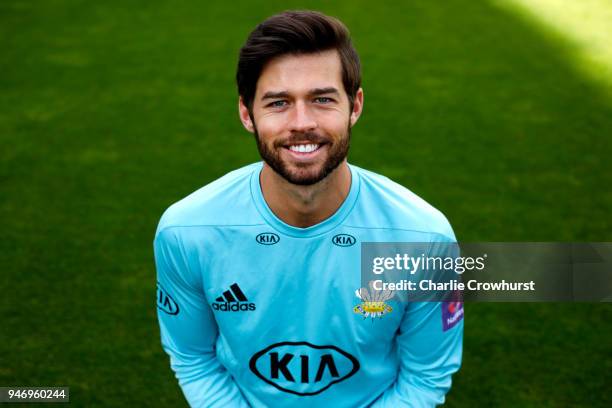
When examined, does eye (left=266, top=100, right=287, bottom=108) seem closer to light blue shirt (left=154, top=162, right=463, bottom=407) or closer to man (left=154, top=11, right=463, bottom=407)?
man (left=154, top=11, right=463, bottom=407)

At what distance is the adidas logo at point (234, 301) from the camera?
6.22 feet

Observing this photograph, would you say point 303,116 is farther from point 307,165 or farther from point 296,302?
point 296,302

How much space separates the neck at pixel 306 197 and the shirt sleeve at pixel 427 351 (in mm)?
368

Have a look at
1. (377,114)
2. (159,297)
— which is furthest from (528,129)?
(159,297)

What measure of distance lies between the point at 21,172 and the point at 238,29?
2655 millimetres

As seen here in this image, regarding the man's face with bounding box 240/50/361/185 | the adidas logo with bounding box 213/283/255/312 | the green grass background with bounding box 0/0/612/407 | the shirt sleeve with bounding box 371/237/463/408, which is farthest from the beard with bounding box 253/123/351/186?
the green grass background with bounding box 0/0/612/407

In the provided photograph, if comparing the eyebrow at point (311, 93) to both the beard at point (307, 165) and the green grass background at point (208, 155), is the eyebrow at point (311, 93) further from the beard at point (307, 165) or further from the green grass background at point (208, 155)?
the green grass background at point (208, 155)

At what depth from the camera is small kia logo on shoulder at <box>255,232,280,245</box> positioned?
1856mm

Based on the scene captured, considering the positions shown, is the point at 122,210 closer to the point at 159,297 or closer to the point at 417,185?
the point at 417,185

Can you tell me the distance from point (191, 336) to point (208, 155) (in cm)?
269

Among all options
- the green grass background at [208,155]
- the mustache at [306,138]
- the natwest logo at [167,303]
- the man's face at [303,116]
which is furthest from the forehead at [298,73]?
the green grass background at [208,155]

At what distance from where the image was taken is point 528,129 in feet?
15.8

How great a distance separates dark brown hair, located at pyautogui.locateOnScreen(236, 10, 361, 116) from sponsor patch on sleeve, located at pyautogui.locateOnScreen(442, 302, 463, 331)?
24.7 inches

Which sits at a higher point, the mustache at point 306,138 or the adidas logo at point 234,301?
the mustache at point 306,138
